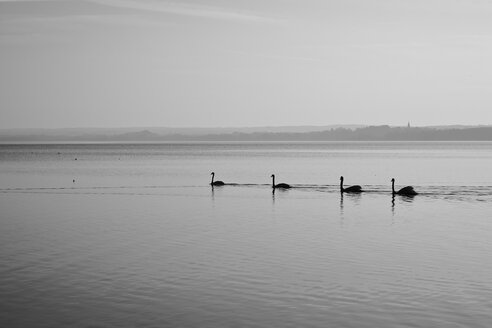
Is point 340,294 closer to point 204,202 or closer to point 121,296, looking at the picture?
point 121,296

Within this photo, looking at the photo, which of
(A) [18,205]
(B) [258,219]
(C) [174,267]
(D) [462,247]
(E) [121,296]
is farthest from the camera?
(A) [18,205]

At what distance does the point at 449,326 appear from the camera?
1900cm

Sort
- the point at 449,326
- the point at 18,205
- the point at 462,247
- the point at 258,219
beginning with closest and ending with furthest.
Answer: the point at 449,326
the point at 462,247
the point at 258,219
the point at 18,205

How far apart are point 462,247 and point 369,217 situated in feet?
44.3

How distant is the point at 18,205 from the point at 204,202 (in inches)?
663

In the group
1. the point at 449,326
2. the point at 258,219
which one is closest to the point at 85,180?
the point at 258,219

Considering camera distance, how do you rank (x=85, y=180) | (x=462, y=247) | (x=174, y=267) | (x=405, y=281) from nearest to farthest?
(x=405, y=281) < (x=174, y=267) < (x=462, y=247) < (x=85, y=180)

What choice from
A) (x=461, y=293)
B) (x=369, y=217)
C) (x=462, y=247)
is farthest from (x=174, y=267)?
(x=369, y=217)

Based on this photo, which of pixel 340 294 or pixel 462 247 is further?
pixel 462 247

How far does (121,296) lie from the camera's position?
22.6 m

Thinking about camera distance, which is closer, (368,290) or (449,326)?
(449,326)

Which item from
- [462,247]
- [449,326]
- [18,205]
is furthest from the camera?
[18,205]

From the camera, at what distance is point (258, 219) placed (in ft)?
148

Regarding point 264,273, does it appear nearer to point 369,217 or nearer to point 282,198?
point 369,217
